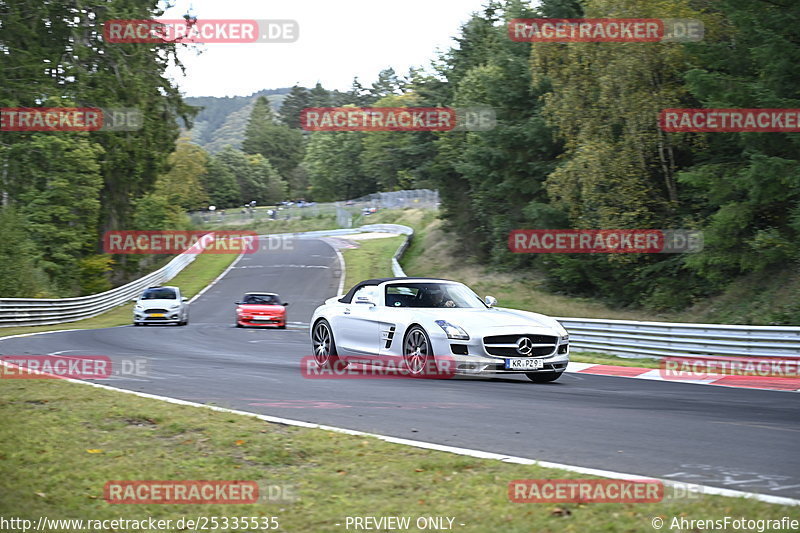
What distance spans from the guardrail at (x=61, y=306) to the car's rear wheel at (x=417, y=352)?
68.7 ft

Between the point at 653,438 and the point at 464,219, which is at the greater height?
the point at 464,219

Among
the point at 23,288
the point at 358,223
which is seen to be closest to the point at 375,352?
the point at 23,288

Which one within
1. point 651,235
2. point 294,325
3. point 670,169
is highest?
point 670,169

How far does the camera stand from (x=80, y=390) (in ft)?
36.0

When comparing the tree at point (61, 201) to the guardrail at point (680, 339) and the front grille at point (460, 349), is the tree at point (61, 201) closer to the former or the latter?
the guardrail at point (680, 339)

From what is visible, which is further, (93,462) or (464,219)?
(464,219)

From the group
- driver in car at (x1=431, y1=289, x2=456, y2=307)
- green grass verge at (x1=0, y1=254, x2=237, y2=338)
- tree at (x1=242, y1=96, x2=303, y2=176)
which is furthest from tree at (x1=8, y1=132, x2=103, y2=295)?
tree at (x1=242, y1=96, x2=303, y2=176)

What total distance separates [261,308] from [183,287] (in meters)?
22.3

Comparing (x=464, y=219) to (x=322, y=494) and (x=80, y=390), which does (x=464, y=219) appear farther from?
(x=322, y=494)

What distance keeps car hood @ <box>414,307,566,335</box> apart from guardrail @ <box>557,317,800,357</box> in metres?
4.93

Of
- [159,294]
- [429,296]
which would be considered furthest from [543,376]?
[159,294]

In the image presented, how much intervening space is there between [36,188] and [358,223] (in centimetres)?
4410

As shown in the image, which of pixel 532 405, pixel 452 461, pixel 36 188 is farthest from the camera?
pixel 36 188

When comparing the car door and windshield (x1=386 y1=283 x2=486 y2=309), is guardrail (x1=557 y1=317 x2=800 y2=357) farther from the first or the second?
the car door
